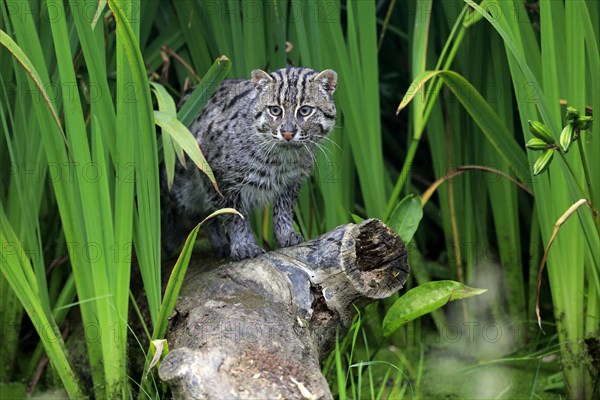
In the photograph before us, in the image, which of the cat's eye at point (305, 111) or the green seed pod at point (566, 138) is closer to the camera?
the green seed pod at point (566, 138)

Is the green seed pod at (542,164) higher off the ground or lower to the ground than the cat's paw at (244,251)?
higher

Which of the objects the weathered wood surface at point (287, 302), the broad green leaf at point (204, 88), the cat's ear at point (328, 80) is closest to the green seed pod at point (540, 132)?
the weathered wood surface at point (287, 302)

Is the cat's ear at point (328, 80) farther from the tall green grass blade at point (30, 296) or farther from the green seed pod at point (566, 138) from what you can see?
the tall green grass blade at point (30, 296)

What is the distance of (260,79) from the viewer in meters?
3.92

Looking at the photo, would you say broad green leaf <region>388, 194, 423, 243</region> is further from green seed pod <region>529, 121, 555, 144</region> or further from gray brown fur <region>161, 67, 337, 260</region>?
green seed pod <region>529, 121, 555, 144</region>

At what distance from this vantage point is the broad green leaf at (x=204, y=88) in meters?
3.56

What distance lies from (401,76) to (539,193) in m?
2.12

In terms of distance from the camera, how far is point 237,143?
4043mm

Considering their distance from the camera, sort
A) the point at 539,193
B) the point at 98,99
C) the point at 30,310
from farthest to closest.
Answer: the point at 539,193
the point at 30,310
the point at 98,99

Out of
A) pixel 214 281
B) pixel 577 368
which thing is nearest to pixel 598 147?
pixel 577 368

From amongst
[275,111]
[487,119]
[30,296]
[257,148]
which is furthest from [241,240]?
[487,119]

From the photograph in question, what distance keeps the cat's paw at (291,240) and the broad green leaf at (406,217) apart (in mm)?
521

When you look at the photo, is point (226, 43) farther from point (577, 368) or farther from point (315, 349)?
point (577, 368)

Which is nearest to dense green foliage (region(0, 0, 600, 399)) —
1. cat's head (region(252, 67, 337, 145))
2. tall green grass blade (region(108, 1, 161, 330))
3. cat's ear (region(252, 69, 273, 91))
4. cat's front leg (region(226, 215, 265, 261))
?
tall green grass blade (region(108, 1, 161, 330))
